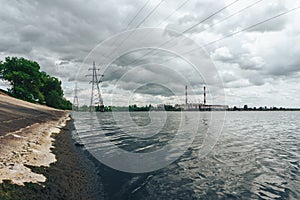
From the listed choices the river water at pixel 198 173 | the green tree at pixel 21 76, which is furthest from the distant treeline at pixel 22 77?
the river water at pixel 198 173

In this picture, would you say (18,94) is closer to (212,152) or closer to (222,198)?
(212,152)

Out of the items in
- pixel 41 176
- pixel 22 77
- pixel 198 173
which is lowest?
pixel 198 173

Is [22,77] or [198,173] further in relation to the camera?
[22,77]

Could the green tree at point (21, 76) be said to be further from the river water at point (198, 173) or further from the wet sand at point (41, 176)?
the wet sand at point (41, 176)

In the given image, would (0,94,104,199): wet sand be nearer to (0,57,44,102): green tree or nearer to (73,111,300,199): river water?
(73,111,300,199): river water

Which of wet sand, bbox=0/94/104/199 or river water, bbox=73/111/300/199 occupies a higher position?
wet sand, bbox=0/94/104/199

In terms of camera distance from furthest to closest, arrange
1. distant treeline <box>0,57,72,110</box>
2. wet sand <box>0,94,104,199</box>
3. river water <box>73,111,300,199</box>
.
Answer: distant treeline <box>0,57,72,110</box>, river water <box>73,111,300,199</box>, wet sand <box>0,94,104,199</box>

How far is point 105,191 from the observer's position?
38.3 ft

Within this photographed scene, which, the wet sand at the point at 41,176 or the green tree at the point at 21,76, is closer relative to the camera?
the wet sand at the point at 41,176

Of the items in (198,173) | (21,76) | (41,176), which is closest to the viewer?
(41,176)

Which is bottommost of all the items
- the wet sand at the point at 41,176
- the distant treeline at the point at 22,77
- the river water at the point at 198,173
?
the river water at the point at 198,173

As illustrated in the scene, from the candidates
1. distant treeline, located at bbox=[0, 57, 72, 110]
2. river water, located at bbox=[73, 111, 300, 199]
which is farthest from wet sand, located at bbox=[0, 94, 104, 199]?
distant treeline, located at bbox=[0, 57, 72, 110]

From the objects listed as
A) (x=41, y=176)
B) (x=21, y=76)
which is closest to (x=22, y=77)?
(x=21, y=76)

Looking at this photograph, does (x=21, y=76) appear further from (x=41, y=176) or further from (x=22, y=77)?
(x=41, y=176)
